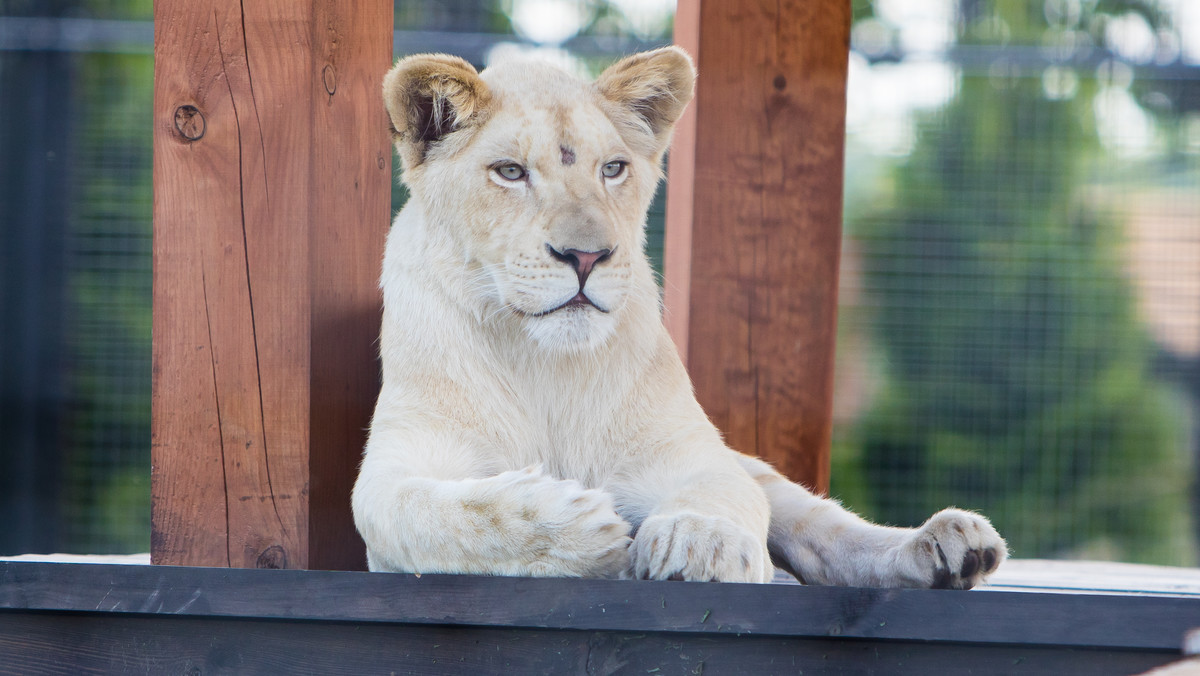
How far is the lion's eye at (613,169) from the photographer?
A: 1930 mm

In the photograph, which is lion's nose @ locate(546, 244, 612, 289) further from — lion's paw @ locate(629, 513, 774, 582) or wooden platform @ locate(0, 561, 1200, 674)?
wooden platform @ locate(0, 561, 1200, 674)

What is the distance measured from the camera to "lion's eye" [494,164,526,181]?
6.14 ft

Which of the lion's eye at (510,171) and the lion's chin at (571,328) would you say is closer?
the lion's chin at (571,328)

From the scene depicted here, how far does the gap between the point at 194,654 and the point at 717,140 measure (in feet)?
4.69

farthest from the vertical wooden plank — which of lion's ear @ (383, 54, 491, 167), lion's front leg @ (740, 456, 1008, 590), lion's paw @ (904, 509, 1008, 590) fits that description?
lion's paw @ (904, 509, 1008, 590)

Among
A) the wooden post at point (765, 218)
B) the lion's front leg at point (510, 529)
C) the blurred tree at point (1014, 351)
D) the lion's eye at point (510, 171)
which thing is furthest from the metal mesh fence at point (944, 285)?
the lion's front leg at point (510, 529)

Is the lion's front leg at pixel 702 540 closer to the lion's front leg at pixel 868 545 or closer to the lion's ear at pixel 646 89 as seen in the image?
the lion's front leg at pixel 868 545

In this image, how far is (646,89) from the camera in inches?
79.3

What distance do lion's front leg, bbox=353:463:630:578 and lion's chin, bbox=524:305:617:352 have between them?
1.04 ft

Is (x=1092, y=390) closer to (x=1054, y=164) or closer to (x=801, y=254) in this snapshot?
(x=1054, y=164)

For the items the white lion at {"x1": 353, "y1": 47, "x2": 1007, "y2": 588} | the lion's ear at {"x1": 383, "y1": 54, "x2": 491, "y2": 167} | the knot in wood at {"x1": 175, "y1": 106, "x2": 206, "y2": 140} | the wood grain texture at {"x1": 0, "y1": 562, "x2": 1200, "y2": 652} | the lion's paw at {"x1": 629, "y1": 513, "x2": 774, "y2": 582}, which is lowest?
the wood grain texture at {"x1": 0, "y1": 562, "x2": 1200, "y2": 652}

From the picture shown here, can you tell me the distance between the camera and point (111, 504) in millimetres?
5645

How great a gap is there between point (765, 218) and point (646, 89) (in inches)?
17.6

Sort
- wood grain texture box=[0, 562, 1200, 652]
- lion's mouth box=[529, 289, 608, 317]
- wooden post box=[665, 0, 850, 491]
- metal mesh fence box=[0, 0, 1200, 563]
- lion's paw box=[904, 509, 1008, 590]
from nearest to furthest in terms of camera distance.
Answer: wood grain texture box=[0, 562, 1200, 652] < lion's paw box=[904, 509, 1008, 590] < lion's mouth box=[529, 289, 608, 317] < wooden post box=[665, 0, 850, 491] < metal mesh fence box=[0, 0, 1200, 563]
